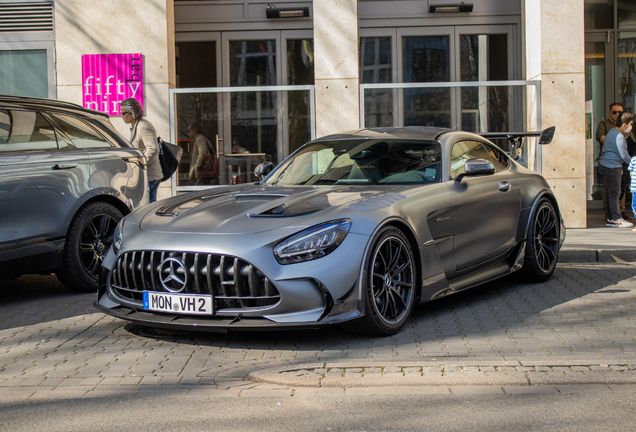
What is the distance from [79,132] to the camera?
692 centimetres

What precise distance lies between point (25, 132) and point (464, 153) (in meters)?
3.81

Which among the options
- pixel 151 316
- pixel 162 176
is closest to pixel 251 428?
pixel 151 316

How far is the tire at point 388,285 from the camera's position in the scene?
472 cm

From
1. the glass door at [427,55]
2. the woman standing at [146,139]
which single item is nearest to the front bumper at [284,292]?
the woman standing at [146,139]

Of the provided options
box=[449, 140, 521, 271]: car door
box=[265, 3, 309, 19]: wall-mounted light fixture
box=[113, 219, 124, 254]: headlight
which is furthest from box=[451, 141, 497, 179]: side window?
box=[265, 3, 309, 19]: wall-mounted light fixture

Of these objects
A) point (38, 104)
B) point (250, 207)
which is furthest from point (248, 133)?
point (250, 207)

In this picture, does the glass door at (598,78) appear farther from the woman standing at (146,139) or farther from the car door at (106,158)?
the car door at (106,158)

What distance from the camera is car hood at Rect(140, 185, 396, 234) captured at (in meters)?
4.68

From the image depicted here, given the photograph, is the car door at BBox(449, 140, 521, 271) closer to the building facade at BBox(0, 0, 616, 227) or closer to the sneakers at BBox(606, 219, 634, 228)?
the building facade at BBox(0, 0, 616, 227)

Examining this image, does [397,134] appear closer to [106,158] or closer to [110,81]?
[106,158]

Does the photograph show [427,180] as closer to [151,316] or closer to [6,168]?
[151,316]

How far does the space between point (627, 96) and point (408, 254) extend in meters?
12.2

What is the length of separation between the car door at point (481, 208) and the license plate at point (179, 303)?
208 cm

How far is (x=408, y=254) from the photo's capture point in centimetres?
510
